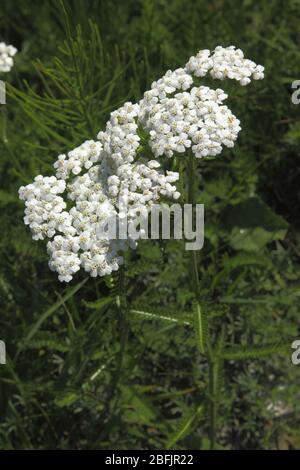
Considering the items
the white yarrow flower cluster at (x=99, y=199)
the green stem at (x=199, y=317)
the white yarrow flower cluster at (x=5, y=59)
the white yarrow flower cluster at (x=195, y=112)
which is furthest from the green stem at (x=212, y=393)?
the white yarrow flower cluster at (x=5, y=59)

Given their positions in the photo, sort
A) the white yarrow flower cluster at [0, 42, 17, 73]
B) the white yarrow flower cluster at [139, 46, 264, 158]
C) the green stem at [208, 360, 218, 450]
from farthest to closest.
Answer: the white yarrow flower cluster at [0, 42, 17, 73] < the green stem at [208, 360, 218, 450] < the white yarrow flower cluster at [139, 46, 264, 158]

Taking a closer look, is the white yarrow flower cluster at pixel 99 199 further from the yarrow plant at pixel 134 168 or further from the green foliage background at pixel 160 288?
Answer: the green foliage background at pixel 160 288

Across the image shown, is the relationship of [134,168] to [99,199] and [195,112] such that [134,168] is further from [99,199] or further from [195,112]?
[195,112]

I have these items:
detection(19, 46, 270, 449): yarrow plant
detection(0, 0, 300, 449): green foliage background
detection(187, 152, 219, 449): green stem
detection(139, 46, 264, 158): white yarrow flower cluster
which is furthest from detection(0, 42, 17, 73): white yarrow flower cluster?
detection(187, 152, 219, 449): green stem

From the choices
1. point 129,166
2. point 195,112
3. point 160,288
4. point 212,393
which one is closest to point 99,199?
point 129,166

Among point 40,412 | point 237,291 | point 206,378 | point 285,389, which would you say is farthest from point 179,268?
point 40,412

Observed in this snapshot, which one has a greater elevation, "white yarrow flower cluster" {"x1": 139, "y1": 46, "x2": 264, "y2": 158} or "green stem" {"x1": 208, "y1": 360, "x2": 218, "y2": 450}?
"white yarrow flower cluster" {"x1": 139, "y1": 46, "x2": 264, "y2": 158}

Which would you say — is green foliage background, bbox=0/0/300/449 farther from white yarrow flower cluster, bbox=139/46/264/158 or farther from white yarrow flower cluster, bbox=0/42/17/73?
white yarrow flower cluster, bbox=139/46/264/158

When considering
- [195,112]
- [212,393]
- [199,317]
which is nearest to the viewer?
[195,112]
